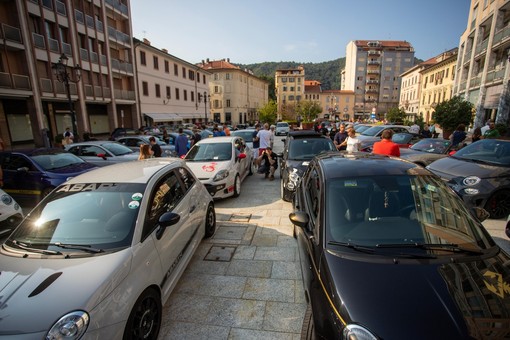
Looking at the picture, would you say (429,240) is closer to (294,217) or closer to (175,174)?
(294,217)

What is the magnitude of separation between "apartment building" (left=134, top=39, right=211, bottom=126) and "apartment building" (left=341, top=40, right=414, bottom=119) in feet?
156

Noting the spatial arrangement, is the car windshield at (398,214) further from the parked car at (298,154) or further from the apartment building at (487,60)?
the apartment building at (487,60)

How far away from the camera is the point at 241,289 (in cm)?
354

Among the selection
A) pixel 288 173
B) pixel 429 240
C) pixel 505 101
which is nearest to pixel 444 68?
pixel 505 101

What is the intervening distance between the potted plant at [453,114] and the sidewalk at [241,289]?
16618mm

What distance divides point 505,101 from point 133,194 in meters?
25.2

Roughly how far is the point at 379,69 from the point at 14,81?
77.9m

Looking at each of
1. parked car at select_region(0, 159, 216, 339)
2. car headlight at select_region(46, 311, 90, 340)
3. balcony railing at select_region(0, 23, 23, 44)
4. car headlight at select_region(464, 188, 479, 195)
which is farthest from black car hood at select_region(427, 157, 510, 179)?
balcony railing at select_region(0, 23, 23, 44)

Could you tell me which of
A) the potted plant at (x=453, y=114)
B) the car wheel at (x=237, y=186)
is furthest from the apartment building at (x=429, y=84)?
the car wheel at (x=237, y=186)

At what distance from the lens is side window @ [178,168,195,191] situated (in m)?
4.21

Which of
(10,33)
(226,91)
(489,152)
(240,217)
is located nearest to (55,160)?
(240,217)

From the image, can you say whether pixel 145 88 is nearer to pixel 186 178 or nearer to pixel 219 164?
pixel 219 164

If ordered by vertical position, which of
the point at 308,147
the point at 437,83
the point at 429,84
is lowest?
Result: the point at 308,147

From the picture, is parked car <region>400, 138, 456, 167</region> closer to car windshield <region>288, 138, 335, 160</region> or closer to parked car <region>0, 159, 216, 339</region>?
car windshield <region>288, 138, 335, 160</region>
